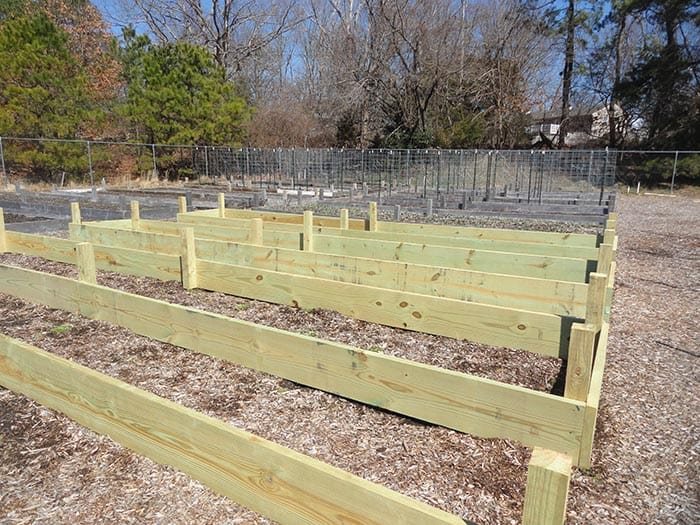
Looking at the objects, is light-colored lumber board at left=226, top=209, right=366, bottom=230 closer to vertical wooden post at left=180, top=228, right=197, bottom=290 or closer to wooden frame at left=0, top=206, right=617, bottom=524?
vertical wooden post at left=180, top=228, right=197, bottom=290

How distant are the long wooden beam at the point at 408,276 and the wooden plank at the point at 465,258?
0.85 metres

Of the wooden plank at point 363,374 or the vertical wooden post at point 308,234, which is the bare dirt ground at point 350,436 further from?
the vertical wooden post at point 308,234

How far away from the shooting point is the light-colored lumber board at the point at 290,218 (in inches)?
329

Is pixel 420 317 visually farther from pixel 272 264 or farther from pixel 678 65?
pixel 678 65

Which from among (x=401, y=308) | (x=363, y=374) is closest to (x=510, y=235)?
(x=401, y=308)

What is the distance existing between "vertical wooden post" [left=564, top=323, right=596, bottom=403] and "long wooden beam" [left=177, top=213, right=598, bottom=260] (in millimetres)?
3279

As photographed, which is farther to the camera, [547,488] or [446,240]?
[446,240]

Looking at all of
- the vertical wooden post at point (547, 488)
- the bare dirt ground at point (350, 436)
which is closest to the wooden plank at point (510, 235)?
the bare dirt ground at point (350, 436)

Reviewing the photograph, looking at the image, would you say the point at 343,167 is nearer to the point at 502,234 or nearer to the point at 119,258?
the point at 502,234

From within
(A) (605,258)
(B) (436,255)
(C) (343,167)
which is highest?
(C) (343,167)

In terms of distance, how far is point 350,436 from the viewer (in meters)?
3.10

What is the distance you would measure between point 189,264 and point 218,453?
12.2ft

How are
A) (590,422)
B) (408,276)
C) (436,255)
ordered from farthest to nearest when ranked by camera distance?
(436,255) < (408,276) < (590,422)

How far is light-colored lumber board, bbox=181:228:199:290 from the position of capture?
5453 mm
